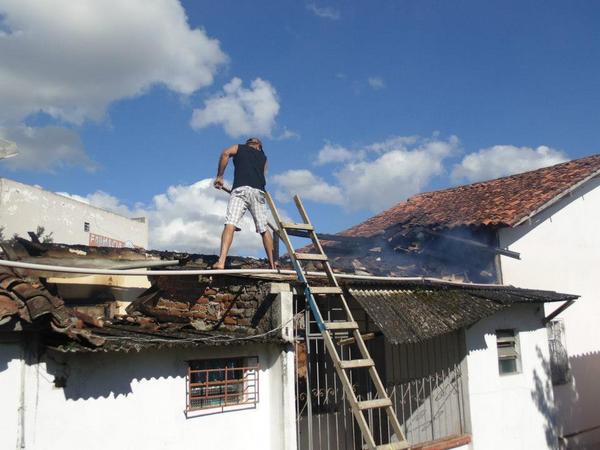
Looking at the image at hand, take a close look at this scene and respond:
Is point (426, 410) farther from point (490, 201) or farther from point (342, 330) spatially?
point (490, 201)

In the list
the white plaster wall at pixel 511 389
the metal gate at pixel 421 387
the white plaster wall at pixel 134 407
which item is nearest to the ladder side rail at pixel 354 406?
the white plaster wall at pixel 134 407

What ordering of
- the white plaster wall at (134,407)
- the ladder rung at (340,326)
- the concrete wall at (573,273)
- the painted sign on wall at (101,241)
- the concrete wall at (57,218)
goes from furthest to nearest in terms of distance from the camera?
1. the painted sign on wall at (101,241)
2. the concrete wall at (57,218)
3. the concrete wall at (573,273)
4. the ladder rung at (340,326)
5. the white plaster wall at (134,407)

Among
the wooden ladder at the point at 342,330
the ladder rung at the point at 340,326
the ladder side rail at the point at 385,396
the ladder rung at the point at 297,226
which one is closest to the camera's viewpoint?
the wooden ladder at the point at 342,330

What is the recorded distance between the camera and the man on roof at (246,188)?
690 centimetres

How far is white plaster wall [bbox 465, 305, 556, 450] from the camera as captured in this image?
9.43 metres

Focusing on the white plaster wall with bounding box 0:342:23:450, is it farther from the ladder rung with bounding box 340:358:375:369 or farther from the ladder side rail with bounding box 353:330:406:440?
the ladder side rail with bounding box 353:330:406:440

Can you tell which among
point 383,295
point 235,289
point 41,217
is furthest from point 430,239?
point 41,217

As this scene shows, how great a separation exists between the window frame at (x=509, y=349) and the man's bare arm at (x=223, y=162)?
240 inches

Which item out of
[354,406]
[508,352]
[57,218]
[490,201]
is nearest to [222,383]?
[354,406]

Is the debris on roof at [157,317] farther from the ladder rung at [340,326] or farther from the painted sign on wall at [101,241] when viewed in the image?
the painted sign on wall at [101,241]

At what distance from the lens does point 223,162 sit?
273 inches

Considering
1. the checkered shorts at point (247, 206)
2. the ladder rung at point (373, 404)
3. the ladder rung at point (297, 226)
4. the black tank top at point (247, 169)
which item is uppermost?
the black tank top at point (247, 169)

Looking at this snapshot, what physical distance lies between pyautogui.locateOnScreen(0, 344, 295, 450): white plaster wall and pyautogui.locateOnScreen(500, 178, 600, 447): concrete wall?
7341 millimetres

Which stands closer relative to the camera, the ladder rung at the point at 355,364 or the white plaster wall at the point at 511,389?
the ladder rung at the point at 355,364
